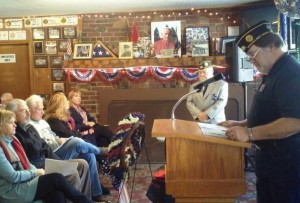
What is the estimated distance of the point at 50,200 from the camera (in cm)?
270

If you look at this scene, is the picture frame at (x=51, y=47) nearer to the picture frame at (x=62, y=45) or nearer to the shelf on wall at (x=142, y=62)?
the picture frame at (x=62, y=45)

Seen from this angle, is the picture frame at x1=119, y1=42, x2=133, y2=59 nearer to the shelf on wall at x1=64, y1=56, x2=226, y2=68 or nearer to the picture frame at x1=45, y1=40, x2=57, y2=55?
the shelf on wall at x1=64, y1=56, x2=226, y2=68

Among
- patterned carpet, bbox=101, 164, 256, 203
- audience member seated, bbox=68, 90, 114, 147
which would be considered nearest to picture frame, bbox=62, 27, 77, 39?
audience member seated, bbox=68, 90, 114, 147

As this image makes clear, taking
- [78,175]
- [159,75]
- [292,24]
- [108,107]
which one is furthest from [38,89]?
[292,24]

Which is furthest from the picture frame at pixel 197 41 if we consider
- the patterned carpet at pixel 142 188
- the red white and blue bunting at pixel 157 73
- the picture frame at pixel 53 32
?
the picture frame at pixel 53 32

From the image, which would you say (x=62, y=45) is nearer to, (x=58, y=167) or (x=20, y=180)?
(x=58, y=167)

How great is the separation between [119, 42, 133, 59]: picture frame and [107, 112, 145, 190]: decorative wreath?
3023 millimetres

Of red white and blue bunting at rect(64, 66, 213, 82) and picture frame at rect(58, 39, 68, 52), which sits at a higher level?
picture frame at rect(58, 39, 68, 52)

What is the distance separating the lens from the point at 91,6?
5504 mm

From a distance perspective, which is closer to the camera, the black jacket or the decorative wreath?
the decorative wreath

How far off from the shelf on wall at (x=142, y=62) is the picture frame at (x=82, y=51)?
14 centimetres

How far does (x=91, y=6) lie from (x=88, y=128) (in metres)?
1.85

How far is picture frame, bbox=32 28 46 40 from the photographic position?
6.36 metres

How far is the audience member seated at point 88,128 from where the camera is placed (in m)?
4.67
